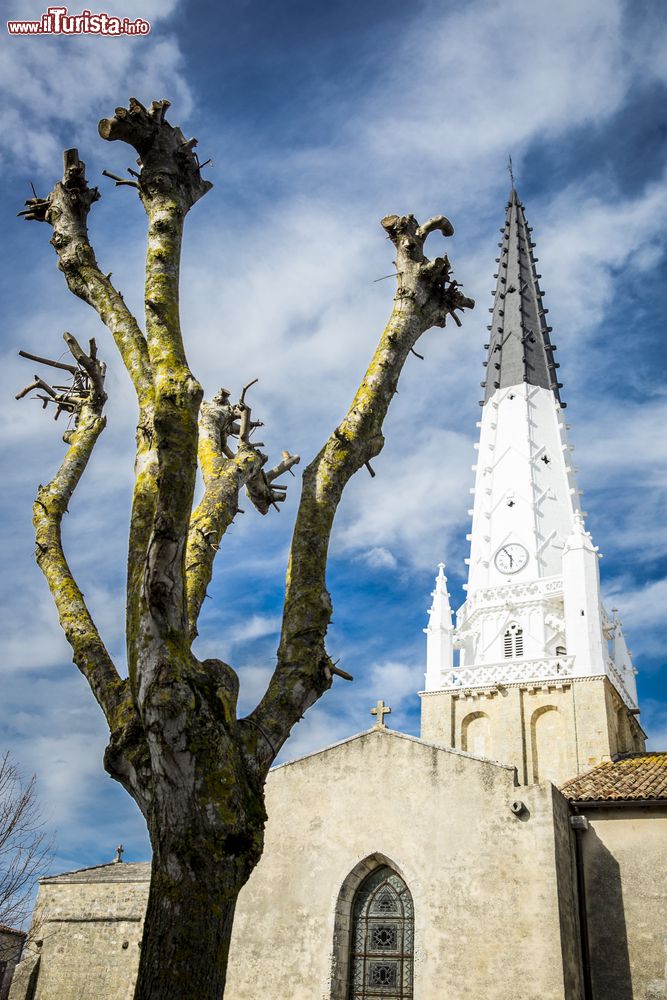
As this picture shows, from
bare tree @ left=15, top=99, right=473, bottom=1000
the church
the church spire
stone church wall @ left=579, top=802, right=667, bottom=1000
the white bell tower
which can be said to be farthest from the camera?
the church spire

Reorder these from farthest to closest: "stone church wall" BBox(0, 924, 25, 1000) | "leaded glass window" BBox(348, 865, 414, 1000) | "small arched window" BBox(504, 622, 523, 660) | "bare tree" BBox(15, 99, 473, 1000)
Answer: "small arched window" BBox(504, 622, 523, 660) → "stone church wall" BBox(0, 924, 25, 1000) → "leaded glass window" BBox(348, 865, 414, 1000) → "bare tree" BBox(15, 99, 473, 1000)

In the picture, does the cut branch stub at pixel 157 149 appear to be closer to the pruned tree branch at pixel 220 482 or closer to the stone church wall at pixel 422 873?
the pruned tree branch at pixel 220 482

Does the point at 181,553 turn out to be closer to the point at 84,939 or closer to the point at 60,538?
the point at 60,538

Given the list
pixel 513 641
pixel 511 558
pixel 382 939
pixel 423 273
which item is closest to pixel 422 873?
pixel 382 939

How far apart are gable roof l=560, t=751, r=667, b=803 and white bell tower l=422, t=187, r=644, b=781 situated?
8.99 meters

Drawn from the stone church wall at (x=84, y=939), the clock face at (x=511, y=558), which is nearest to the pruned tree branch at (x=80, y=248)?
the stone church wall at (x=84, y=939)

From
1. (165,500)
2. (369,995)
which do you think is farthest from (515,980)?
(165,500)

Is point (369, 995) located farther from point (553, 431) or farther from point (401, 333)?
point (553, 431)

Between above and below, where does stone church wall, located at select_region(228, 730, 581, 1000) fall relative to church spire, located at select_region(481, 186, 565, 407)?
below

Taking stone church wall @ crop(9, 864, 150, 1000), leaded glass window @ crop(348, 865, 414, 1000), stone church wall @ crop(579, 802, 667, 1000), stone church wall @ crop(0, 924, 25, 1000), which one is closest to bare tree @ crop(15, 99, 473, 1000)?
leaded glass window @ crop(348, 865, 414, 1000)

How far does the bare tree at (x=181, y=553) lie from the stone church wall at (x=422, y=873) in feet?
30.9

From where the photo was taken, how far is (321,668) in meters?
7.62

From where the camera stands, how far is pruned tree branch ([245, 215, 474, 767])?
7.35 m

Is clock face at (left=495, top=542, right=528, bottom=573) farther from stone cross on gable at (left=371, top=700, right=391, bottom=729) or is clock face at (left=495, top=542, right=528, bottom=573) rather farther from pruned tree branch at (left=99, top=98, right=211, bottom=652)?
pruned tree branch at (left=99, top=98, right=211, bottom=652)
